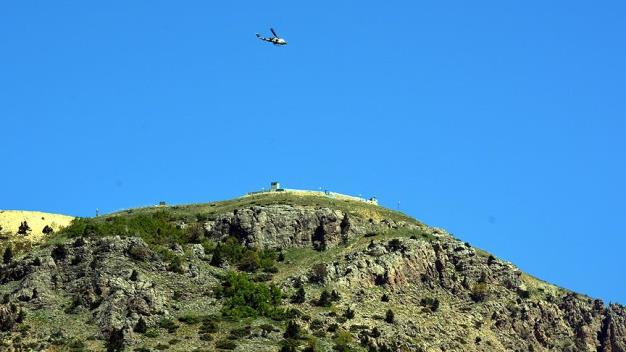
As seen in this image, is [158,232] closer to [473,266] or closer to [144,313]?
[144,313]

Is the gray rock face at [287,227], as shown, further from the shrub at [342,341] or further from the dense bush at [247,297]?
the shrub at [342,341]

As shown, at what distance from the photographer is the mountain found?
161 metres

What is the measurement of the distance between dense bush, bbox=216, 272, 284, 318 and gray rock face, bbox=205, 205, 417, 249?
48.8 ft

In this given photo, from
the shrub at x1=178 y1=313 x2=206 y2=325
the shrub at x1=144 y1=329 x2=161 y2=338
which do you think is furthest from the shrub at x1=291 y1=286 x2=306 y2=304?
the shrub at x1=144 y1=329 x2=161 y2=338

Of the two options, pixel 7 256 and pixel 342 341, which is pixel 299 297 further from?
pixel 7 256

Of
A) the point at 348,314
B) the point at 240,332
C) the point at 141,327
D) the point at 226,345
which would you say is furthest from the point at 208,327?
the point at 348,314

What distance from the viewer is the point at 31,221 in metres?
195

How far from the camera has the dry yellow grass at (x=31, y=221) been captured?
19044cm

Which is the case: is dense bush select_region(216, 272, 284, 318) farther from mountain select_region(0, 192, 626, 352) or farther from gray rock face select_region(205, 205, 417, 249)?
gray rock face select_region(205, 205, 417, 249)

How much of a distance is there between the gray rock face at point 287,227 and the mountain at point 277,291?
181 mm

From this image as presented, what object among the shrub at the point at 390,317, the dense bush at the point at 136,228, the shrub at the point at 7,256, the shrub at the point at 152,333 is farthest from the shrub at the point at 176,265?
the shrub at the point at 390,317

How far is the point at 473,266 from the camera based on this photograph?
623 ft

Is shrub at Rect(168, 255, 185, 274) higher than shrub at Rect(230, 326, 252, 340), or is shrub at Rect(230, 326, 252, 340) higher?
shrub at Rect(168, 255, 185, 274)

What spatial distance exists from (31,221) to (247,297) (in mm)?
39123
